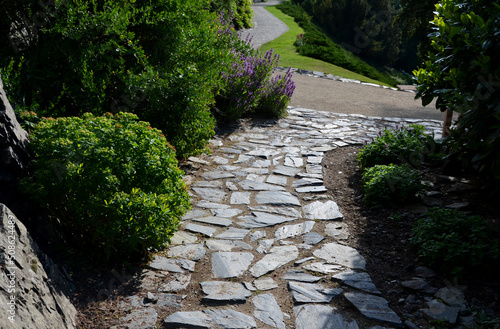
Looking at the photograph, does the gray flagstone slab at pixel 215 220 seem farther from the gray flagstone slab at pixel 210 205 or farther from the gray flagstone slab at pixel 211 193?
the gray flagstone slab at pixel 211 193

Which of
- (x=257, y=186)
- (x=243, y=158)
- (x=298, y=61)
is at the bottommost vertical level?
(x=257, y=186)

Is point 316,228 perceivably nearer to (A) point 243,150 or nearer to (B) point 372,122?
(A) point 243,150

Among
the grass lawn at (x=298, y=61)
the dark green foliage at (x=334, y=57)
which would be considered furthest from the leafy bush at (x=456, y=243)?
the dark green foliage at (x=334, y=57)

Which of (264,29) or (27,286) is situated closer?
(27,286)

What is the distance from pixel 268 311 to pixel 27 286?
64.2 inches

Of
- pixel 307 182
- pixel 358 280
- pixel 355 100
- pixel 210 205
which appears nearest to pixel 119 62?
pixel 210 205

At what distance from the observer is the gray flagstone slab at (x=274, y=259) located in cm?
378

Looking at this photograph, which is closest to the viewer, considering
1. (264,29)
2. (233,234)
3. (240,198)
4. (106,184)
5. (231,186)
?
(106,184)

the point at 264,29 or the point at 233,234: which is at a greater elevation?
the point at 264,29

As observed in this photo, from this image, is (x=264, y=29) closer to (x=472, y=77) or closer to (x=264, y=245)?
(x=472, y=77)

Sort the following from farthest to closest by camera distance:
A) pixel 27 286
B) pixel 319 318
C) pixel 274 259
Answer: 1. pixel 274 259
2. pixel 319 318
3. pixel 27 286

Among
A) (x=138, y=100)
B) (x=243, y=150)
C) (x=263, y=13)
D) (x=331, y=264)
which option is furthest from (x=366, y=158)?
(x=263, y=13)

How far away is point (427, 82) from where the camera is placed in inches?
201

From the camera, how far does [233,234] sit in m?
4.38
